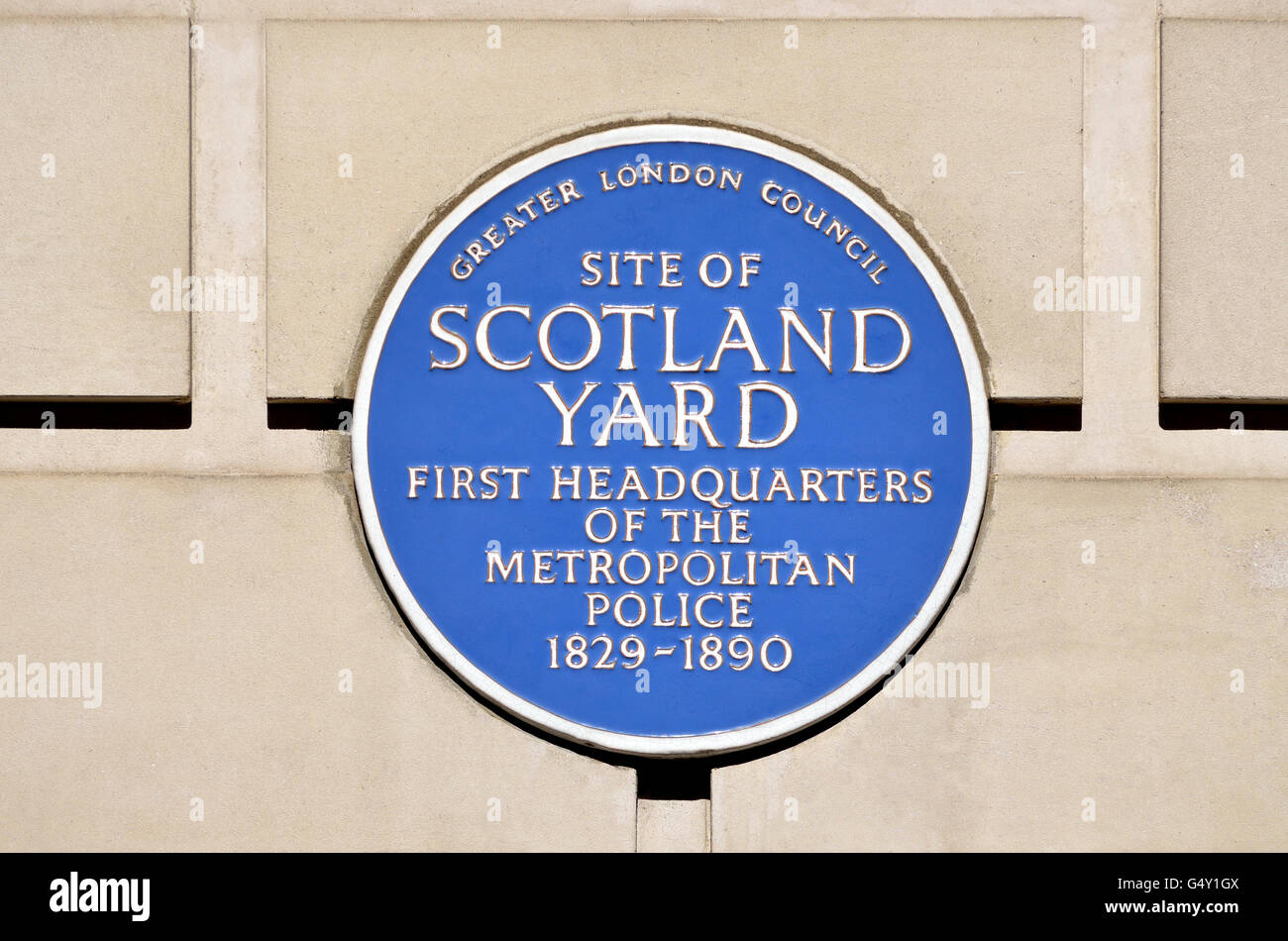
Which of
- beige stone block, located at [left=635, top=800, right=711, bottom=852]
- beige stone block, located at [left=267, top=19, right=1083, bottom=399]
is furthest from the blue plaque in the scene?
beige stone block, located at [left=635, top=800, right=711, bottom=852]

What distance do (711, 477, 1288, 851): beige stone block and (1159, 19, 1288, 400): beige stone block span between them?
66 centimetres

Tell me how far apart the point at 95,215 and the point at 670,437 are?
208cm

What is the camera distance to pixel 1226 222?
4.41m

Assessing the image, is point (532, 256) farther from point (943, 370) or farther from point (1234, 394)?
point (1234, 394)

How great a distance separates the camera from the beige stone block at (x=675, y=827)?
4.31m

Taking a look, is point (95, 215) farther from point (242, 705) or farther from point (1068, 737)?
point (1068, 737)

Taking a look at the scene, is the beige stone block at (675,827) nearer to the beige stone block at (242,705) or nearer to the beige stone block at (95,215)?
the beige stone block at (242,705)

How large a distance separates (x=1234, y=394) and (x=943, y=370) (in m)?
0.98

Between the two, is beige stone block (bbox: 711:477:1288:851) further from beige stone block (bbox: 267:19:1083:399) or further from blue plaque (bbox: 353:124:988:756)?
beige stone block (bbox: 267:19:1083:399)

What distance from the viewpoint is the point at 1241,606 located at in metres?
4.35

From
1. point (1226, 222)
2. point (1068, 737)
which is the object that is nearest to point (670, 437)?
point (1068, 737)

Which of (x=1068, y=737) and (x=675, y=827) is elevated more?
(x=1068, y=737)
